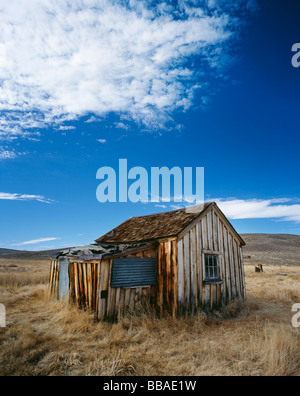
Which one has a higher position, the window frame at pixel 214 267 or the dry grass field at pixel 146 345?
the window frame at pixel 214 267

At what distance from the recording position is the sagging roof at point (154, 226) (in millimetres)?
9227

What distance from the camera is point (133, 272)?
841 cm

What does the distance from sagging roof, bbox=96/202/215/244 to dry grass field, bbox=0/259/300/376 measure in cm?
304

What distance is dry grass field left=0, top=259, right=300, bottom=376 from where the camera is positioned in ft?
14.7

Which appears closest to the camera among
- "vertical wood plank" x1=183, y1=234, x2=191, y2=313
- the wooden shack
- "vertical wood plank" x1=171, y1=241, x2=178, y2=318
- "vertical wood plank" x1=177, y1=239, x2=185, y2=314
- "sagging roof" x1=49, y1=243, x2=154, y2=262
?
"sagging roof" x1=49, y1=243, x2=154, y2=262

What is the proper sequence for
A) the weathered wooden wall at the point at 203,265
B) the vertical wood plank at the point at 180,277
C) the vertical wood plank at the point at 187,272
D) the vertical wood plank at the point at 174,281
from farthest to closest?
the weathered wooden wall at the point at 203,265 → the vertical wood plank at the point at 187,272 → the vertical wood plank at the point at 180,277 → the vertical wood plank at the point at 174,281

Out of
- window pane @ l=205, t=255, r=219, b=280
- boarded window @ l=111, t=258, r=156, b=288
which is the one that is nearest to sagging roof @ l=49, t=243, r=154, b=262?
boarded window @ l=111, t=258, r=156, b=288

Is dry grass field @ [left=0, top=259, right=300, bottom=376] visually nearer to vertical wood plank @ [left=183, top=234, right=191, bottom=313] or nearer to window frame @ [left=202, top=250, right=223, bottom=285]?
vertical wood plank @ [left=183, top=234, right=191, bottom=313]

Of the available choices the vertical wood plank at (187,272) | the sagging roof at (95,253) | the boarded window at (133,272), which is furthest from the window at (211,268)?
the sagging roof at (95,253)

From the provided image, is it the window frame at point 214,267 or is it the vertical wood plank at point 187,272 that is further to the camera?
the window frame at point 214,267

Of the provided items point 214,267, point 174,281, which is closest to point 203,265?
point 214,267

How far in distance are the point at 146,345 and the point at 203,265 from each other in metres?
4.35

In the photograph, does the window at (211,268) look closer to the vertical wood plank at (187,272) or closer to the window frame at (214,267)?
the window frame at (214,267)
